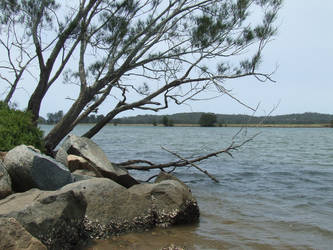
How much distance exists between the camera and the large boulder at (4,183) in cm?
460

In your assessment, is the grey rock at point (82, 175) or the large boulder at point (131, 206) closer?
the large boulder at point (131, 206)

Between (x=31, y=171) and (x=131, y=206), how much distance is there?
142 cm

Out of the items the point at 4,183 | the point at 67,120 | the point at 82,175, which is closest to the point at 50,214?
the point at 4,183

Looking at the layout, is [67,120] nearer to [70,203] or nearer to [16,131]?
[16,131]

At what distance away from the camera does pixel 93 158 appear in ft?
21.7

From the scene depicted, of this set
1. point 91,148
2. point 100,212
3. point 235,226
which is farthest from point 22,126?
point 235,226

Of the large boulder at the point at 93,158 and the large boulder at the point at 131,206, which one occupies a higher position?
the large boulder at the point at 93,158

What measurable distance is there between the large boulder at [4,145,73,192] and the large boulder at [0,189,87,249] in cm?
50

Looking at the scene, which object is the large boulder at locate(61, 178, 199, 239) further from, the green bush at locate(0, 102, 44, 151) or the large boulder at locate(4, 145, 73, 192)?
the green bush at locate(0, 102, 44, 151)

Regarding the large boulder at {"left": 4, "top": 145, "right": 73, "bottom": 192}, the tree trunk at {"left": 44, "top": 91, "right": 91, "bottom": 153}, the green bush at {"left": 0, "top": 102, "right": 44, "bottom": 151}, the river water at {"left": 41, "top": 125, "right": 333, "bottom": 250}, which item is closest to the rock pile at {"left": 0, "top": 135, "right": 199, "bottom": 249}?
the large boulder at {"left": 4, "top": 145, "right": 73, "bottom": 192}

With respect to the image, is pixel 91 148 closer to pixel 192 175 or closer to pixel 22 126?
pixel 22 126

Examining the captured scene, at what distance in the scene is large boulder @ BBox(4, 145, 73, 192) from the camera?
4.86 metres

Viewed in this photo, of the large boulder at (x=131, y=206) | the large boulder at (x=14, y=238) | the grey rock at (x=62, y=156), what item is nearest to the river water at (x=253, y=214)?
the large boulder at (x=131, y=206)

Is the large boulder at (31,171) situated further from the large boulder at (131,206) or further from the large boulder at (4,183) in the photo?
the large boulder at (131,206)
